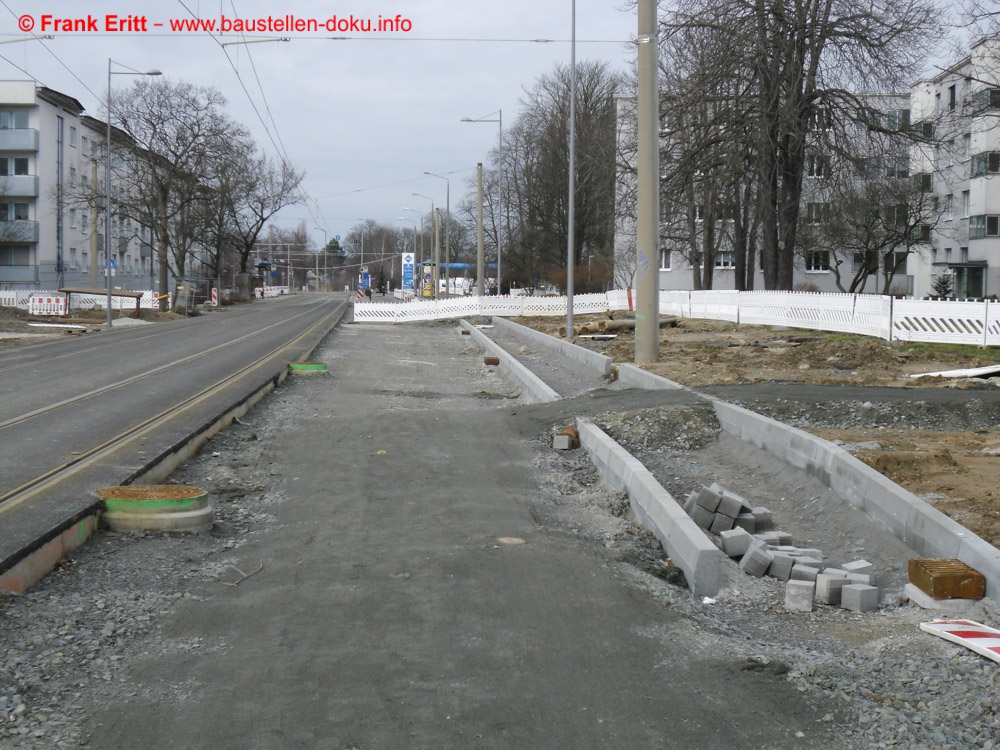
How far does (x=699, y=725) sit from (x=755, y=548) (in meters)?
2.52

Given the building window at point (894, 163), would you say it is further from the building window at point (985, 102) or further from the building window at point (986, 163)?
the building window at point (986, 163)

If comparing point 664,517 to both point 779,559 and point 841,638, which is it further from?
point 841,638

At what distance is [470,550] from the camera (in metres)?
6.61

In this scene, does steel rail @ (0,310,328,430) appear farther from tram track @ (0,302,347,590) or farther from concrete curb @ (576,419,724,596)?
concrete curb @ (576,419,724,596)

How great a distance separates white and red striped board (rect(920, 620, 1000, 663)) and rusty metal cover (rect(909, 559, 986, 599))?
0.24 m

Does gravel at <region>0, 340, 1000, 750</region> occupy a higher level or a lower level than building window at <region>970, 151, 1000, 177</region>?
lower

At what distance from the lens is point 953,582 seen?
5.29 meters

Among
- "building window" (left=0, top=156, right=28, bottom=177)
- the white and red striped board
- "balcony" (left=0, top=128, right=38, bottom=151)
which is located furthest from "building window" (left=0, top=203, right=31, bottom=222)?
the white and red striped board

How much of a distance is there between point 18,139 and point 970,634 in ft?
217

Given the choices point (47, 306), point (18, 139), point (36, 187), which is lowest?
point (47, 306)

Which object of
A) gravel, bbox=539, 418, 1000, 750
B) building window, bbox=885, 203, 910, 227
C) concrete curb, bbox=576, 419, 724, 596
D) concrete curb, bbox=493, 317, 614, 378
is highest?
building window, bbox=885, 203, 910, 227

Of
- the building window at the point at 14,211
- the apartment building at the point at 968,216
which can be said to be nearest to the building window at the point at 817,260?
the apartment building at the point at 968,216

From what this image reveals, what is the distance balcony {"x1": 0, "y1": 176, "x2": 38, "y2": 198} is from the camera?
60.0 meters

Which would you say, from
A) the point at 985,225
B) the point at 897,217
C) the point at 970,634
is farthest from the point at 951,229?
the point at 970,634
